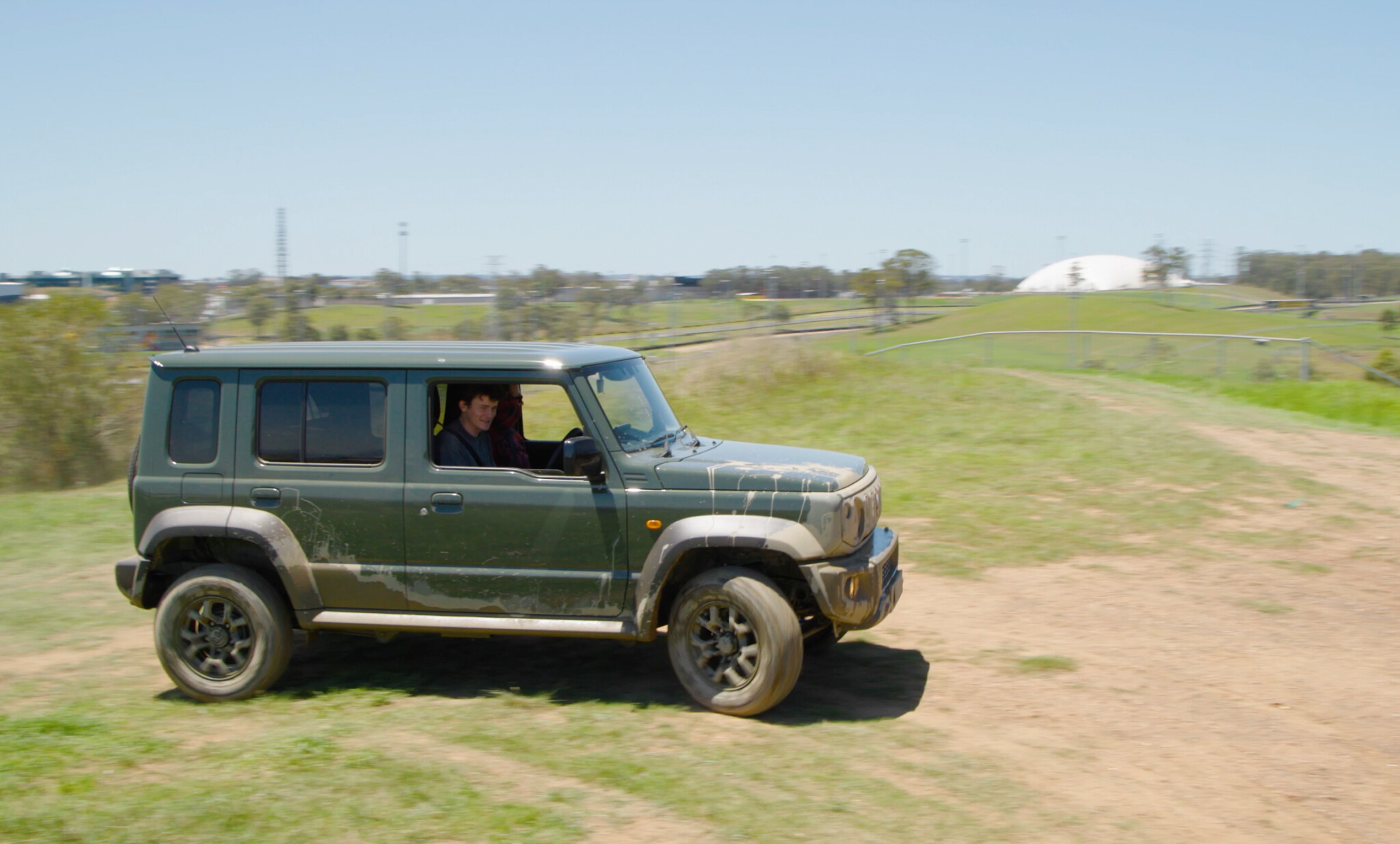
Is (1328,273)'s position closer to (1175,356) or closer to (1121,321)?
(1121,321)

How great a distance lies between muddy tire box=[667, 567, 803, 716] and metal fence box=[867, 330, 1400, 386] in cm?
1797

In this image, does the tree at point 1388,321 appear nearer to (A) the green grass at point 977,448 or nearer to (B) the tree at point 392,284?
(A) the green grass at point 977,448

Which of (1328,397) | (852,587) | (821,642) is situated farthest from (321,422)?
(1328,397)

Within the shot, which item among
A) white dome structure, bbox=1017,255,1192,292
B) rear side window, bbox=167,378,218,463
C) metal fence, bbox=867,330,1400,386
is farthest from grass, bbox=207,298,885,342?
white dome structure, bbox=1017,255,1192,292

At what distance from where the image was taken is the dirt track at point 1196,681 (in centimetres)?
482

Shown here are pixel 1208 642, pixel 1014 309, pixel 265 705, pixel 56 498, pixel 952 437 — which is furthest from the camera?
pixel 1014 309

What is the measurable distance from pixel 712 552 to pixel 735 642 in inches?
19.1

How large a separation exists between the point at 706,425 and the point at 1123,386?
867cm

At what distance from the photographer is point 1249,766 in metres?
5.20

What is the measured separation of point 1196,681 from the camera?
257 inches

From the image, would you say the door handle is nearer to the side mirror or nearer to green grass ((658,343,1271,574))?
the side mirror

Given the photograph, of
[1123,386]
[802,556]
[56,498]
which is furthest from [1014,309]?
[802,556]

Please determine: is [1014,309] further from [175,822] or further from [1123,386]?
[175,822]

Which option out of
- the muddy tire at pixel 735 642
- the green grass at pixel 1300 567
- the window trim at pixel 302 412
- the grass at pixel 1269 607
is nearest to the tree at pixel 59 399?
the window trim at pixel 302 412
